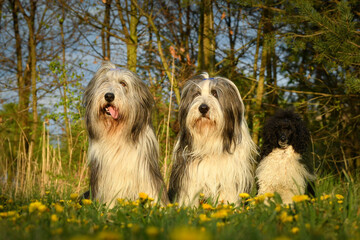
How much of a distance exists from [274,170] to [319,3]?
2.87 m

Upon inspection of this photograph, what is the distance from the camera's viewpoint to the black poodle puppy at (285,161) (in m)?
3.99

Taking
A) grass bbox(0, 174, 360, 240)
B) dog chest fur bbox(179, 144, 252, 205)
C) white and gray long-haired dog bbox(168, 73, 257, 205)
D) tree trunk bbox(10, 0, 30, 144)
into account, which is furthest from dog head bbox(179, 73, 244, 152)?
tree trunk bbox(10, 0, 30, 144)

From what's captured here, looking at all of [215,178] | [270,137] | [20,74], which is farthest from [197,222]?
[20,74]

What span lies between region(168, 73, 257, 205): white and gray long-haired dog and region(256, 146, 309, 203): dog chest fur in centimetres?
46

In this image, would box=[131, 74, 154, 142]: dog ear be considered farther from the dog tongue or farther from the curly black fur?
the curly black fur

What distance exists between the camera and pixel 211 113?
3.40m

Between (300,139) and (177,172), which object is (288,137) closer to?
(300,139)

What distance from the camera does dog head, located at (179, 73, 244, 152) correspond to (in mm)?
3422

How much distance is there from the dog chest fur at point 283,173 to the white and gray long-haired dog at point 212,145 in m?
0.46

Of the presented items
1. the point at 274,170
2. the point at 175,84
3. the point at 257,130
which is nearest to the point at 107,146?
the point at 274,170

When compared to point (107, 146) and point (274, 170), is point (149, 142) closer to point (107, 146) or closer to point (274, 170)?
point (107, 146)

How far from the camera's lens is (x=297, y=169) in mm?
4008

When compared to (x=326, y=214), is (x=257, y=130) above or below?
above

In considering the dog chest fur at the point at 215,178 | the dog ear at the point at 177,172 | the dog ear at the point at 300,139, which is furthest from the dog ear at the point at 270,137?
the dog ear at the point at 177,172
